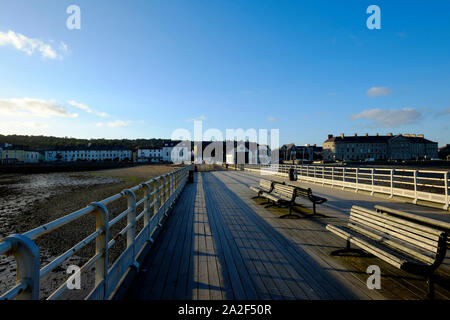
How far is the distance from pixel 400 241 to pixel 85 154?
137102mm

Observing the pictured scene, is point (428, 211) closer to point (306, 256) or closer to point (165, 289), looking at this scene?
point (306, 256)

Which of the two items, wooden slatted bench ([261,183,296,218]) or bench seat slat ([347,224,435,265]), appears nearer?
bench seat slat ([347,224,435,265])

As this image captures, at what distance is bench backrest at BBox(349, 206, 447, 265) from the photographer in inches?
107

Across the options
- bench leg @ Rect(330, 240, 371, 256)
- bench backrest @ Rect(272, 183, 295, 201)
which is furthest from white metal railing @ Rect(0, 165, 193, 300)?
bench backrest @ Rect(272, 183, 295, 201)

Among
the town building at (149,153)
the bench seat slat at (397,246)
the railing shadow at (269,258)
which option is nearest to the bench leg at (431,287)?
the bench seat slat at (397,246)

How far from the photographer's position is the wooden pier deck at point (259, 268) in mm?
2895

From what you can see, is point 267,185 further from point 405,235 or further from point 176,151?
point 176,151

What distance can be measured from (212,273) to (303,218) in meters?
4.05

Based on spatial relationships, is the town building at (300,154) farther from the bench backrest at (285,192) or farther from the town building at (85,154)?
the town building at (85,154)

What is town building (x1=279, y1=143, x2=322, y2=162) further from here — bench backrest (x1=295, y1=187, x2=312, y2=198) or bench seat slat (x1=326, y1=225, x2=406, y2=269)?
bench seat slat (x1=326, y1=225, x2=406, y2=269)

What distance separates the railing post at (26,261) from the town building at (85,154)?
417ft

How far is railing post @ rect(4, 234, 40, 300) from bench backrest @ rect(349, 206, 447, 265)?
3.87 meters

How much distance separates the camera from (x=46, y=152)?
11862 cm
